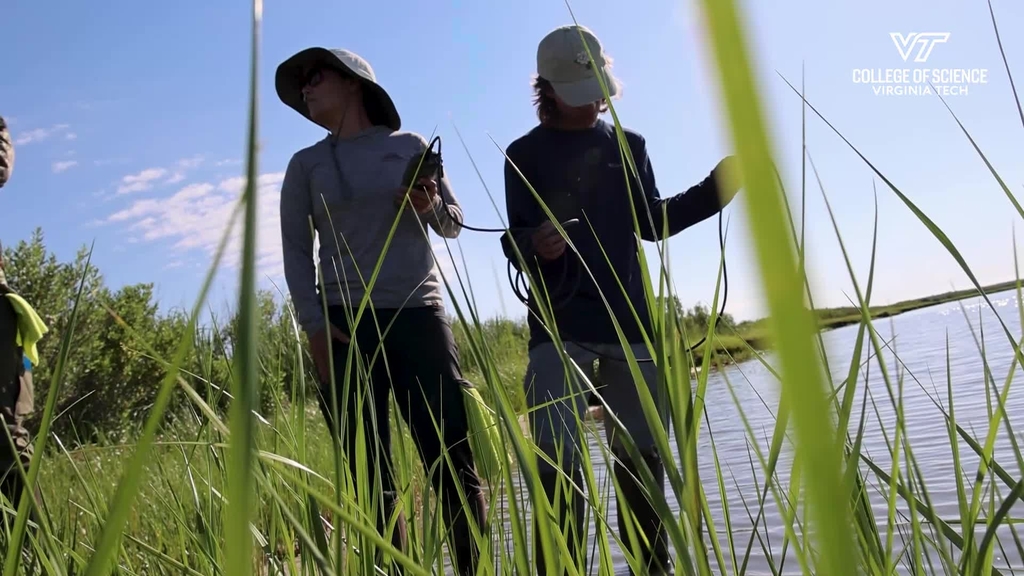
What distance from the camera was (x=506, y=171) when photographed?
2.30 meters

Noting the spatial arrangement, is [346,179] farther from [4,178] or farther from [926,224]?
[926,224]

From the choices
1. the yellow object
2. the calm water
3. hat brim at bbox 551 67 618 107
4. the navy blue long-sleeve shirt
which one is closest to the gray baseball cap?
hat brim at bbox 551 67 618 107

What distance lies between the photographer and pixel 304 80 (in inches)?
→ 98.0

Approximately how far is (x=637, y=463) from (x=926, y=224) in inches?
12.7

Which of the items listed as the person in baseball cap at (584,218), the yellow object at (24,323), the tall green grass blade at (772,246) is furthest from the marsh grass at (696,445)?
the yellow object at (24,323)

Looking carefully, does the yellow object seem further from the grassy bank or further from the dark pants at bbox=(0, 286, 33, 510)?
the grassy bank

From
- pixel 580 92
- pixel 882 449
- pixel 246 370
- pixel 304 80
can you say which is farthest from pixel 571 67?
pixel 882 449

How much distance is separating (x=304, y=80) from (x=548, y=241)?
109 centimetres

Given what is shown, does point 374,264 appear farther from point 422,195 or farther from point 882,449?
point 882,449

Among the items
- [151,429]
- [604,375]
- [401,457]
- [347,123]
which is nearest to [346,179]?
[347,123]

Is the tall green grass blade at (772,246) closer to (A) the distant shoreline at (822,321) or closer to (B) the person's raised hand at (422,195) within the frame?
(A) the distant shoreline at (822,321)

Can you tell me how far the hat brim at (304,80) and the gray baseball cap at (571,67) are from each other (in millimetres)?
522

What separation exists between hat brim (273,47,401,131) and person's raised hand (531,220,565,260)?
780mm

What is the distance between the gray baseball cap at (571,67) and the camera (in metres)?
2.10
